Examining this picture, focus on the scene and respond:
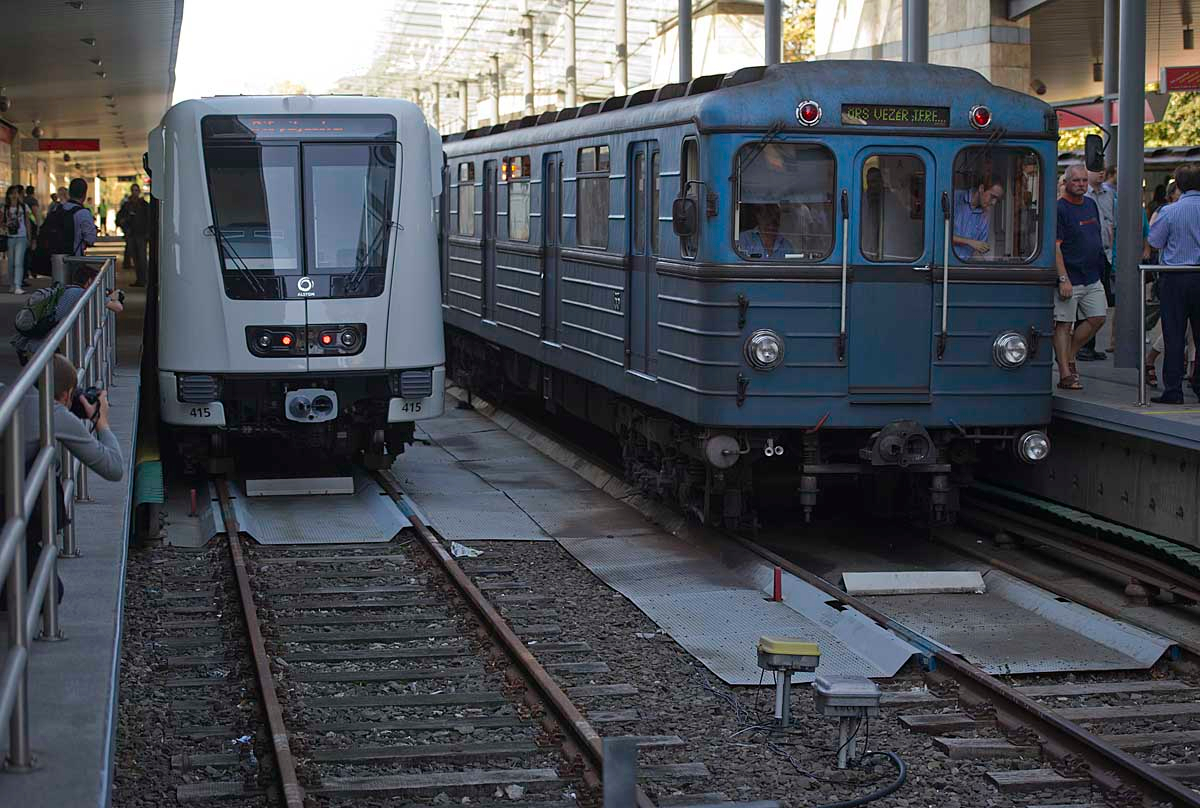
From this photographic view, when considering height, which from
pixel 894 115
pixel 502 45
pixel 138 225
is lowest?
pixel 138 225

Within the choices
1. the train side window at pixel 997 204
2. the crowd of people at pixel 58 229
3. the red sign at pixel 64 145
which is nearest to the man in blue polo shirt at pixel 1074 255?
the train side window at pixel 997 204

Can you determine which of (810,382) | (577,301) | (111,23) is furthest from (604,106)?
(111,23)

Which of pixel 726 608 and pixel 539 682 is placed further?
pixel 726 608

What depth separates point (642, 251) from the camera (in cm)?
1254

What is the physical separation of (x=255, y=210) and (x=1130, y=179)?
289 inches

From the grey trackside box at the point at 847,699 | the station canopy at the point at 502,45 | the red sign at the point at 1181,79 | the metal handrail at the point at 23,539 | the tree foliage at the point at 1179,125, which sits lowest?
the grey trackside box at the point at 847,699

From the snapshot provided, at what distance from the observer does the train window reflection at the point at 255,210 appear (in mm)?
12891

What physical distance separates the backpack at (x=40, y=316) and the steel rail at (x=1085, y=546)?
268 inches

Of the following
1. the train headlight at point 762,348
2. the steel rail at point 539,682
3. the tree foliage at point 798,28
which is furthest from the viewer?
the tree foliage at point 798,28

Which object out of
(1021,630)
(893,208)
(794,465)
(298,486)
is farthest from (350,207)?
(1021,630)

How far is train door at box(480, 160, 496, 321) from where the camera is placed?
18.4 metres

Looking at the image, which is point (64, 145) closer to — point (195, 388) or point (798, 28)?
point (195, 388)

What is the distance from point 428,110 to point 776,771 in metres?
77.0

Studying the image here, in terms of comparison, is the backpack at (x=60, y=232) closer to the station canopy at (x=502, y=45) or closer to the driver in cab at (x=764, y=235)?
the driver in cab at (x=764, y=235)
